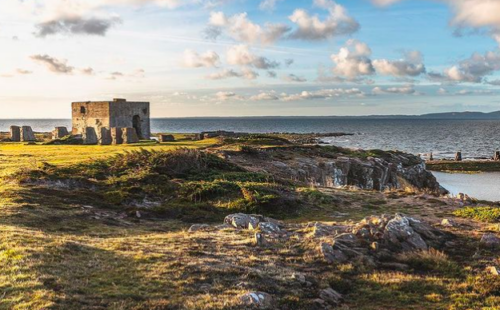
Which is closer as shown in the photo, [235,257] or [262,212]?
[235,257]

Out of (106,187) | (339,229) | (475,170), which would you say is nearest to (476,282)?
(339,229)

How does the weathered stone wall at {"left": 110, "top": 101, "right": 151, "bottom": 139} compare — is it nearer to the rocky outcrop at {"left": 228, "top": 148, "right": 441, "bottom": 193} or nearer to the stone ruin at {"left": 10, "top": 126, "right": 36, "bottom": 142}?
the stone ruin at {"left": 10, "top": 126, "right": 36, "bottom": 142}

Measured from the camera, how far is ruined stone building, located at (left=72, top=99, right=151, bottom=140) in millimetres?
43281

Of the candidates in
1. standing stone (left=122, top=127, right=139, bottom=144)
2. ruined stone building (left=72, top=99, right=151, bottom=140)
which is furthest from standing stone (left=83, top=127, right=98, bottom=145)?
standing stone (left=122, top=127, right=139, bottom=144)

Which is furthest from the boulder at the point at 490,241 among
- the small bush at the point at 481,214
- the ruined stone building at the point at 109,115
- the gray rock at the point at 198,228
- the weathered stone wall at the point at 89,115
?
the weathered stone wall at the point at 89,115

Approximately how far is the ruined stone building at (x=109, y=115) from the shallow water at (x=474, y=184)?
104 feet

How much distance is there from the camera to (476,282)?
30.7ft

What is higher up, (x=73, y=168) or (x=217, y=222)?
(x=73, y=168)

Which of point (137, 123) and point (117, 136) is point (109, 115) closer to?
point (137, 123)

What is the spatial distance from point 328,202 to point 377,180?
15278 mm

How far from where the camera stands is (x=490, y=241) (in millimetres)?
11812

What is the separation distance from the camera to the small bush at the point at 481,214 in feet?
48.9

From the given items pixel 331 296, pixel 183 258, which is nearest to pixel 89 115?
pixel 183 258

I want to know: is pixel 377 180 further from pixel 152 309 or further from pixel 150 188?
pixel 152 309
